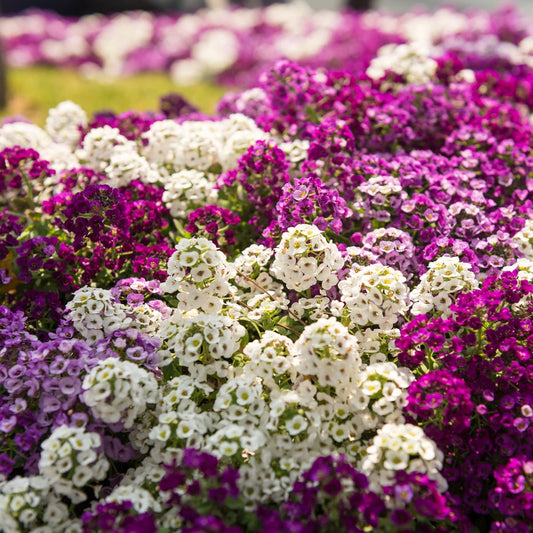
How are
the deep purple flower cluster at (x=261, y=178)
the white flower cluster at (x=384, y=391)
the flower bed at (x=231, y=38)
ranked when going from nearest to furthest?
1. the white flower cluster at (x=384, y=391)
2. the deep purple flower cluster at (x=261, y=178)
3. the flower bed at (x=231, y=38)

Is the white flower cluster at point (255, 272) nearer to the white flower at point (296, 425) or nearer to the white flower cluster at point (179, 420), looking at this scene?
the white flower cluster at point (179, 420)

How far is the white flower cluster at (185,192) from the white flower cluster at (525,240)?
1815 mm

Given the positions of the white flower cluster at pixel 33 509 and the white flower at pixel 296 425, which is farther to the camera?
the white flower at pixel 296 425

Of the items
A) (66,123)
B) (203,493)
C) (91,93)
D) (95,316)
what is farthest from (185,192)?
(91,93)

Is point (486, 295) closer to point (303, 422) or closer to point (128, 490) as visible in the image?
point (303, 422)

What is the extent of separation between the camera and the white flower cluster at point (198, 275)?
3.11 m

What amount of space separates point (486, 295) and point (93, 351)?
1824mm

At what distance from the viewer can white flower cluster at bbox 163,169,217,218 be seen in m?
4.04

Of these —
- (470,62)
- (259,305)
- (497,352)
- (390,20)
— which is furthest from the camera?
(390,20)

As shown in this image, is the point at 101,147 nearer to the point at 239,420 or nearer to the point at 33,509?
the point at 239,420

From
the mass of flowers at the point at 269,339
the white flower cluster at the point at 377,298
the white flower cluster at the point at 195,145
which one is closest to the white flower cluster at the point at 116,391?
the mass of flowers at the point at 269,339

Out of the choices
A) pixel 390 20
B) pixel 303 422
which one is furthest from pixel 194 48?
pixel 303 422

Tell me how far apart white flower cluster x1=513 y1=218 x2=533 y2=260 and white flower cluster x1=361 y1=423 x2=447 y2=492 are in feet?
4.87

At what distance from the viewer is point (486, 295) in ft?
10.0
